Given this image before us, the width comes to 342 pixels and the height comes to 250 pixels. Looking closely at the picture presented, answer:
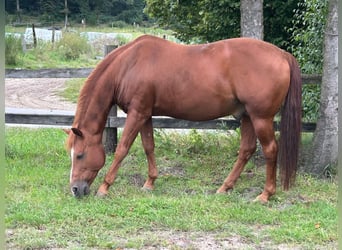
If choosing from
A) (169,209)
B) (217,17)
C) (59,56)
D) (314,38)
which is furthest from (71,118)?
(59,56)

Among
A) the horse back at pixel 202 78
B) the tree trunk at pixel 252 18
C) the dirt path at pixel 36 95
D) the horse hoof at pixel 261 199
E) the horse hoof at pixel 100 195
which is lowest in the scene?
the dirt path at pixel 36 95

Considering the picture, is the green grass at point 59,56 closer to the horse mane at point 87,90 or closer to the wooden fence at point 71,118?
the wooden fence at point 71,118

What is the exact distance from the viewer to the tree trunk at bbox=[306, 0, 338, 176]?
5.20 meters

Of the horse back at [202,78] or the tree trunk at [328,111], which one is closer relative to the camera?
the horse back at [202,78]

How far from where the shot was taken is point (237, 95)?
4727 mm

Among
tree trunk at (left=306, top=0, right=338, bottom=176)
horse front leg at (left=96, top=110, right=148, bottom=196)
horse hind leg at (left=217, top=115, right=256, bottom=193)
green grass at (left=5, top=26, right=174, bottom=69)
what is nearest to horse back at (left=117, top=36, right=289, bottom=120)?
horse front leg at (left=96, top=110, right=148, bottom=196)

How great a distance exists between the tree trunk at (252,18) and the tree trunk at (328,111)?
0.92m

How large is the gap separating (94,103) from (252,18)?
2282 millimetres

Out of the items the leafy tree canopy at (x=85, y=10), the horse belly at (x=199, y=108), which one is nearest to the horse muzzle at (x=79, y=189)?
the horse belly at (x=199, y=108)

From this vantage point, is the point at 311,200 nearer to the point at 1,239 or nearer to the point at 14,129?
the point at 1,239

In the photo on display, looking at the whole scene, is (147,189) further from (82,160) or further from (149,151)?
(82,160)

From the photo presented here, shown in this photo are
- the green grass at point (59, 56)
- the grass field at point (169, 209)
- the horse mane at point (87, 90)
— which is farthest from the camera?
the green grass at point (59, 56)

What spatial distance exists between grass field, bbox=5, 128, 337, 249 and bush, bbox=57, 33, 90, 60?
1213 cm

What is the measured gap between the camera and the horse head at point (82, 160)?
15.6ft
